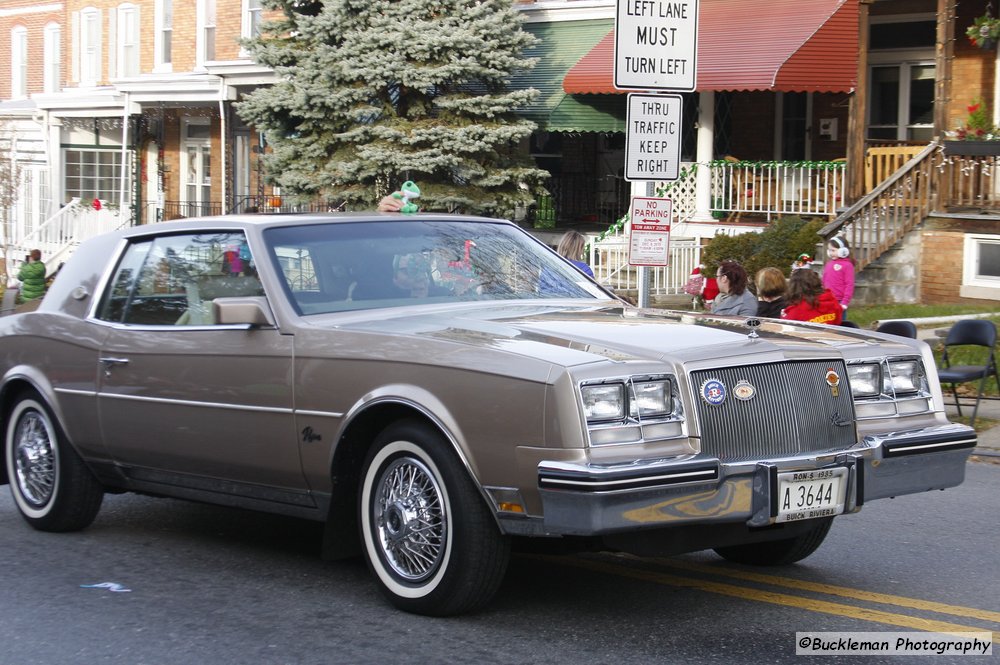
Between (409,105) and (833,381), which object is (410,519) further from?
(409,105)

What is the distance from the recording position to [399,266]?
6.42 m

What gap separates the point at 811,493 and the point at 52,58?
38.8 meters

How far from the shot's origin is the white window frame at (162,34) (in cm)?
3469

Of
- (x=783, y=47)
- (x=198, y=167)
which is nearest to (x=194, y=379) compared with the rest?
(x=783, y=47)

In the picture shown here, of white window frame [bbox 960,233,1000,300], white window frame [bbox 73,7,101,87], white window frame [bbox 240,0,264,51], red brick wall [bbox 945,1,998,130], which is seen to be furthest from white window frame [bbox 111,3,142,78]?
white window frame [bbox 960,233,1000,300]

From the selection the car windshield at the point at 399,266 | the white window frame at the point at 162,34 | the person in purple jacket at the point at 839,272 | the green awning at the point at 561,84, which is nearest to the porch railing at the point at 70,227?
the white window frame at the point at 162,34

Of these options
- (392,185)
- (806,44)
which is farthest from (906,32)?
(392,185)

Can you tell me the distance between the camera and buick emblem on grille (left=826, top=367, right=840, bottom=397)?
542cm

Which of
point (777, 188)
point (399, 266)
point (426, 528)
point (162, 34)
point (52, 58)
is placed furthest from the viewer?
point (52, 58)

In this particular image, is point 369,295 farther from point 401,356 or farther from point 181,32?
point 181,32

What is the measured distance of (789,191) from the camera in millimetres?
21891

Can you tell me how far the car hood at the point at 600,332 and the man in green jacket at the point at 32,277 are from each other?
19814 mm

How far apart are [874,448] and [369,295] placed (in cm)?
234

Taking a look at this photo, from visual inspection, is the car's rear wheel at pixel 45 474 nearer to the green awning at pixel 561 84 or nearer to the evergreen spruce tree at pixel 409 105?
the evergreen spruce tree at pixel 409 105
